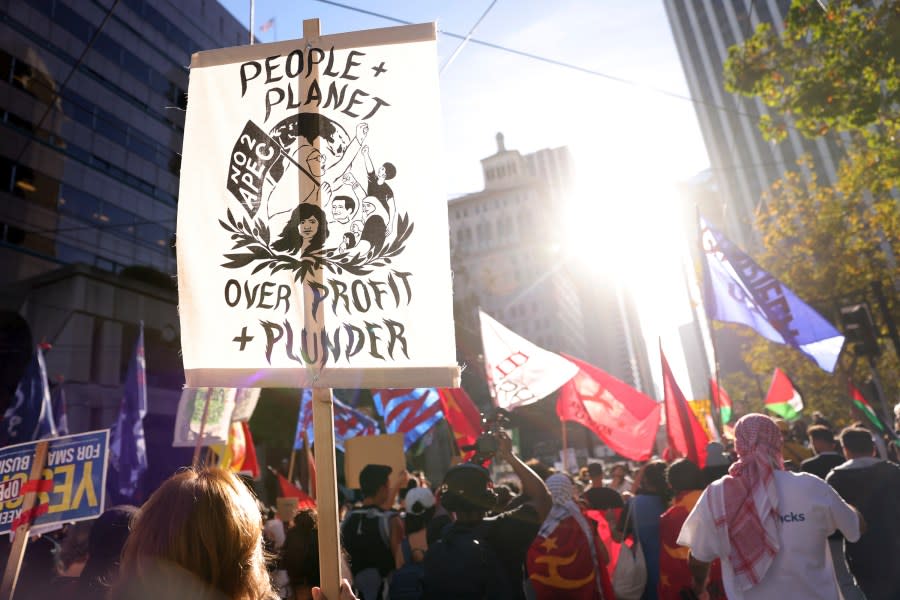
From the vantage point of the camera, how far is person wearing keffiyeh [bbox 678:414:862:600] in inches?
125

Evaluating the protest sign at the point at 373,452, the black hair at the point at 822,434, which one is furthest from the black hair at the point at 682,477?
the protest sign at the point at 373,452

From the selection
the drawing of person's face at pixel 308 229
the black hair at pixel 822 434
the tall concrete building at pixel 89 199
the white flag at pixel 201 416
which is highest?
the tall concrete building at pixel 89 199

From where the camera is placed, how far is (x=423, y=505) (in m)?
5.19

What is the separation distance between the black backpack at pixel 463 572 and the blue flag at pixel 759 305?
5.71 metres

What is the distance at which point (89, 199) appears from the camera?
19547 millimetres

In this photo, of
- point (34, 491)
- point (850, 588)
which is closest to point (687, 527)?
point (850, 588)

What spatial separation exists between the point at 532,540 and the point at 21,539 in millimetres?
3271

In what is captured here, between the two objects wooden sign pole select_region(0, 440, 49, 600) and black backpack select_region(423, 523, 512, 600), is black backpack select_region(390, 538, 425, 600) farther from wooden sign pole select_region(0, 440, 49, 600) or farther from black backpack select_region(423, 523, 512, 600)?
wooden sign pole select_region(0, 440, 49, 600)

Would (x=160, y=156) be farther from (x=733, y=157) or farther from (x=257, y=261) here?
(x=733, y=157)

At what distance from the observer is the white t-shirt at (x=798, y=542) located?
Answer: 315cm

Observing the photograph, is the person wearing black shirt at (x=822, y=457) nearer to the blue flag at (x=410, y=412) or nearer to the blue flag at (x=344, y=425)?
the blue flag at (x=410, y=412)

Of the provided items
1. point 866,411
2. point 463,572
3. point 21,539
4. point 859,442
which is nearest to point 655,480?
point 859,442

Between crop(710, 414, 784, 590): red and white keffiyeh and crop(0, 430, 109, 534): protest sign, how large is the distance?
439cm

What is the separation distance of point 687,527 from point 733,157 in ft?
210
